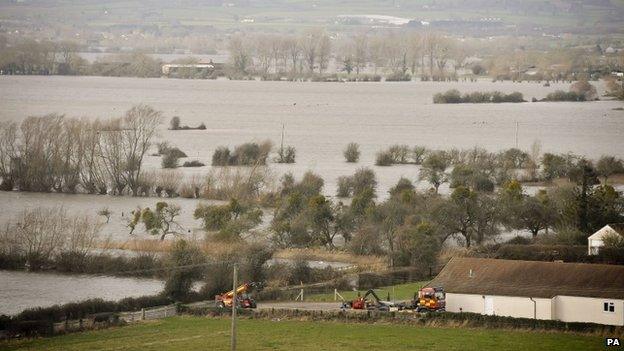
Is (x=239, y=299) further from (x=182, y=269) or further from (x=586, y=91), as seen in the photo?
(x=586, y=91)

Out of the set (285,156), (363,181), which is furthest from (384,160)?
(363,181)

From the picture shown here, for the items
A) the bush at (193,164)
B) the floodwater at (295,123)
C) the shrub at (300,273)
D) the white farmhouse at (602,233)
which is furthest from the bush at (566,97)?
the shrub at (300,273)

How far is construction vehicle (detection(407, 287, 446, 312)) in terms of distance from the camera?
17000mm

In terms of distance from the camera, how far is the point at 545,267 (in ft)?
57.3

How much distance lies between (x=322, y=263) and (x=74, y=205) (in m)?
8.08

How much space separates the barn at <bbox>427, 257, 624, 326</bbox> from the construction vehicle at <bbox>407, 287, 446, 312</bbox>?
0.08 metres

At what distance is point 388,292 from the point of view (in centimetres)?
1883

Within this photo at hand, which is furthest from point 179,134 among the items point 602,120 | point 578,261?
point 578,261

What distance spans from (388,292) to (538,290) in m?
2.52

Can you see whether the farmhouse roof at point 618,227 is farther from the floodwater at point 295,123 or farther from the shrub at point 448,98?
the shrub at point 448,98

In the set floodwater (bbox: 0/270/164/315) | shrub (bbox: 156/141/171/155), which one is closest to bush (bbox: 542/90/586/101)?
shrub (bbox: 156/141/171/155)

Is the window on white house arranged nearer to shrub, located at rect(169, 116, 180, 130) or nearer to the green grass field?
the green grass field

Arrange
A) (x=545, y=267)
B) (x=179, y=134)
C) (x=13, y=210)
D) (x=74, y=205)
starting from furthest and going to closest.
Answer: (x=179, y=134) → (x=74, y=205) → (x=13, y=210) → (x=545, y=267)

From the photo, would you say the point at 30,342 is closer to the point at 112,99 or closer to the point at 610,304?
the point at 610,304
